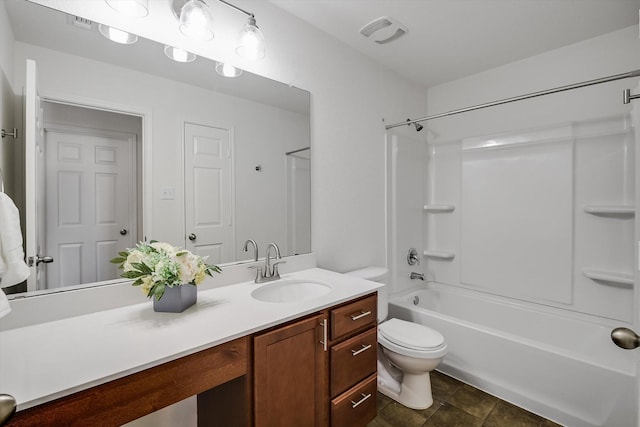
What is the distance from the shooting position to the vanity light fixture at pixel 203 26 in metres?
1.28

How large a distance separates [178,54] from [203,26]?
7.9 inches

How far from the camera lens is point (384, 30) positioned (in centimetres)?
199

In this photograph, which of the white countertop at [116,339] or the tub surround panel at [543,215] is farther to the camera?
the tub surround panel at [543,215]

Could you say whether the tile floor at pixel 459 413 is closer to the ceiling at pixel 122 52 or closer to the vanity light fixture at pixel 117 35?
the ceiling at pixel 122 52

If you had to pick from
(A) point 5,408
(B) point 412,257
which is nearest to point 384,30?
(B) point 412,257

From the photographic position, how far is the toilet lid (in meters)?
1.76

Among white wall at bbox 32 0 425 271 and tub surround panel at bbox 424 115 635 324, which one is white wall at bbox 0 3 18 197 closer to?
white wall at bbox 32 0 425 271

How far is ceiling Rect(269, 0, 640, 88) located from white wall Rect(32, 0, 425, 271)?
0.42 feet

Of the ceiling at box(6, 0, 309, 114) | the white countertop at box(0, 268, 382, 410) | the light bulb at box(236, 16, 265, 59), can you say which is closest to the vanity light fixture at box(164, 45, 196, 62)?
the ceiling at box(6, 0, 309, 114)

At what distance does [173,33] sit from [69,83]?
50cm

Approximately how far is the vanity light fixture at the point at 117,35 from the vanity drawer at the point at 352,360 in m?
1.60

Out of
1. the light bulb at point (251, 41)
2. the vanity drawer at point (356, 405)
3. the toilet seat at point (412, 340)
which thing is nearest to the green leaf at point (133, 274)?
the vanity drawer at point (356, 405)

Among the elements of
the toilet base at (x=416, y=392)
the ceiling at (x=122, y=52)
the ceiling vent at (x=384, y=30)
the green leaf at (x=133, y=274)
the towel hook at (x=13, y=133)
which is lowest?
the toilet base at (x=416, y=392)

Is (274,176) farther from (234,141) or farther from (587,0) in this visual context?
(587,0)
